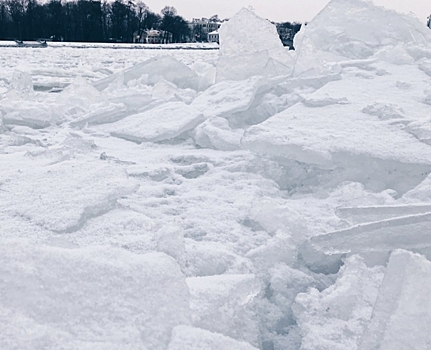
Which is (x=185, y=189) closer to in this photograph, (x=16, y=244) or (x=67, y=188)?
(x=67, y=188)

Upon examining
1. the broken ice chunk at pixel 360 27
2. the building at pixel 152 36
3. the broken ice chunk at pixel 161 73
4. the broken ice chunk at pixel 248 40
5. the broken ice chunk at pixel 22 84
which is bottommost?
the broken ice chunk at pixel 22 84

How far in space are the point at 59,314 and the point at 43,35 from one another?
45571mm

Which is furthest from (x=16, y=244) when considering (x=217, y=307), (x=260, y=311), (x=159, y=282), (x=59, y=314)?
(x=260, y=311)

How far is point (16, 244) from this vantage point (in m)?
1.03

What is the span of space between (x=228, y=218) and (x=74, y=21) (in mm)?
45754

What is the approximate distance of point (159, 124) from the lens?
9.93 feet

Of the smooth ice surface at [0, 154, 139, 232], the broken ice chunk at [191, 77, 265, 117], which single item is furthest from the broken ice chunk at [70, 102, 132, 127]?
the smooth ice surface at [0, 154, 139, 232]

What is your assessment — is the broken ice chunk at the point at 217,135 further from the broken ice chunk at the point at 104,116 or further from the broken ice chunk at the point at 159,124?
the broken ice chunk at the point at 104,116

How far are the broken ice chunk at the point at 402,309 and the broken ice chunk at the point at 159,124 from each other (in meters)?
2.07

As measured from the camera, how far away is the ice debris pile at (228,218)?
0.95m

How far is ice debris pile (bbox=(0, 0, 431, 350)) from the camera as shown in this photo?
37.4 inches

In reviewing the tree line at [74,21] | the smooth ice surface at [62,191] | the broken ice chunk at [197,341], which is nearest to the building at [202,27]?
the tree line at [74,21]

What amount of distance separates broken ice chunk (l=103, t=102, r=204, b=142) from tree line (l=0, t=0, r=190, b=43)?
40.4m

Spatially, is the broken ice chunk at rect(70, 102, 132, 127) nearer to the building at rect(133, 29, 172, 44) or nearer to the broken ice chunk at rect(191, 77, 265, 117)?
the broken ice chunk at rect(191, 77, 265, 117)
